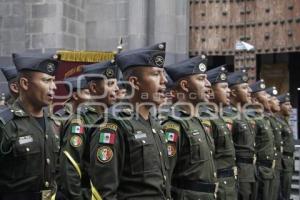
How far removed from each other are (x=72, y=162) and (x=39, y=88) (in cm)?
114

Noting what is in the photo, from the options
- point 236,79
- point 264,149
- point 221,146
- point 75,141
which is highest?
point 236,79

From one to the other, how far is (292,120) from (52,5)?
5.46 meters

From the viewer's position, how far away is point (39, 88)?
12.9ft

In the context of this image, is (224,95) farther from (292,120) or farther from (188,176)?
(292,120)

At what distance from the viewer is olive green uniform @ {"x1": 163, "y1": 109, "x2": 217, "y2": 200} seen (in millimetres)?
4305

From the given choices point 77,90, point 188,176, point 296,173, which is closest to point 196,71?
point 188,176

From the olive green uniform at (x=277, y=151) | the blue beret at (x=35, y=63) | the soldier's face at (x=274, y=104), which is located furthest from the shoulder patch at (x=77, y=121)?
the soldier's face at (x=274, y=104)

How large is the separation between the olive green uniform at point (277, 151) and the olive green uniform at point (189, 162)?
341 cm

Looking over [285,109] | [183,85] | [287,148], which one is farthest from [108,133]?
[285,109]

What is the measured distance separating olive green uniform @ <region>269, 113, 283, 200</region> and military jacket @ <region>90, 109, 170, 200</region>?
436 cm

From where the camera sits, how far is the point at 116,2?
426 inches

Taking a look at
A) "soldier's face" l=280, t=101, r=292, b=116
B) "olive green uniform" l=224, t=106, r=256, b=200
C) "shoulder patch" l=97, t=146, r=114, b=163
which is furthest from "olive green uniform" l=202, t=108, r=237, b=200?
"soldier's face" l=280, t=101, r=292, b=116

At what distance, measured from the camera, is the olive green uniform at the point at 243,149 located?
6551mm

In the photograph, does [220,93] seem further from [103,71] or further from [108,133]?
[108,133]
